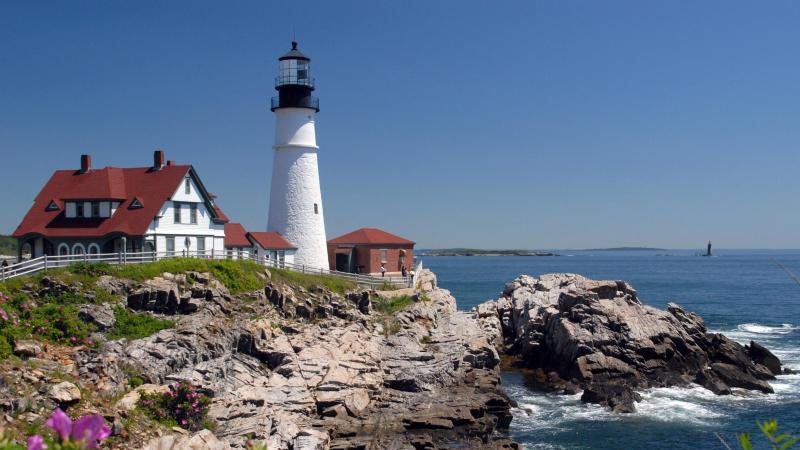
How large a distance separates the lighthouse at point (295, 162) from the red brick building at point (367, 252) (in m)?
4.77

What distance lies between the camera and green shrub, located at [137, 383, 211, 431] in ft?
70.4

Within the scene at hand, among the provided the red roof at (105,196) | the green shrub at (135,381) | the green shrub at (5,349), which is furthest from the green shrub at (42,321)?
the red roof at (105,196)

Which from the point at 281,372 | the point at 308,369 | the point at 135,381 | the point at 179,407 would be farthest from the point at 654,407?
the point at 135,381

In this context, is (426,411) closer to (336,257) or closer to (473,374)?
(473,374)

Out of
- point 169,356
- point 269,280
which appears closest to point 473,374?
point 269,280

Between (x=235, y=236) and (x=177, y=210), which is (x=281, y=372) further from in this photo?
(x=235, y=236)

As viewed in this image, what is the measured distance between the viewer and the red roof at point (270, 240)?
40844mm

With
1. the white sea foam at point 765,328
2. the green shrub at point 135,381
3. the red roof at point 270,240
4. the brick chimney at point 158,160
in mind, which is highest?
the brick chimney at point 158,160

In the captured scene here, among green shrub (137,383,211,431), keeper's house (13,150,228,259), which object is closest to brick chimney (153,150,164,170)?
keeper's house (13,150,228,259)

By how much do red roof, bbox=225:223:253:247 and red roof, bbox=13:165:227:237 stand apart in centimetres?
590

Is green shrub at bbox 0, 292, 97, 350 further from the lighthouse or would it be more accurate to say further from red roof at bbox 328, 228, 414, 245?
red roof at bbox 328, 228, 414, 245

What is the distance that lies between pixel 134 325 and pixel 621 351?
24323 millimetres

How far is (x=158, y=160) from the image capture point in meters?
37.8

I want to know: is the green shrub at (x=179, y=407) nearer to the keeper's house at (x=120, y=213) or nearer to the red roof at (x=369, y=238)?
the keeper's house at (x=120, y=213)
